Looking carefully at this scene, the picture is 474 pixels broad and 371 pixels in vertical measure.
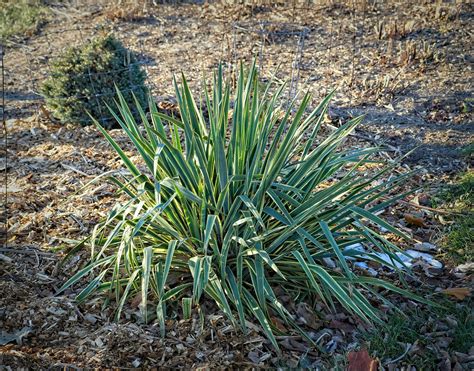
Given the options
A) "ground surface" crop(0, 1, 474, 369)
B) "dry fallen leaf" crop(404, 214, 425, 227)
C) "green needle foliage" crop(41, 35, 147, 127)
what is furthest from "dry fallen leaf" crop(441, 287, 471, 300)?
"green needle foliage" crop(41, 35, 147, 127)

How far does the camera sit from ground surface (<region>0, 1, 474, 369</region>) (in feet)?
9.64

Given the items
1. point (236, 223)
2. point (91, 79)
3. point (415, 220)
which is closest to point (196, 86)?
point (91, 79)

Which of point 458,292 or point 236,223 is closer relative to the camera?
point 236,223

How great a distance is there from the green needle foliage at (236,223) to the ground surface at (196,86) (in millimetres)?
170

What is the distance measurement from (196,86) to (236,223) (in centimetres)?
415

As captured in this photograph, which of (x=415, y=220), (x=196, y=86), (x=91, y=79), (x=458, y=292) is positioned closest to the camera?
(x=458, y=292)

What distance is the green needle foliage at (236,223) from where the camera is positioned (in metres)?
2.96

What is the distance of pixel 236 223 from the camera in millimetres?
2859

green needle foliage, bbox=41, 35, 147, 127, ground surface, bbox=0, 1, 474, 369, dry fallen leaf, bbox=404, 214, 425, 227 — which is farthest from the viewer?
green needle foliage, bbox=41, 35, 147, 127

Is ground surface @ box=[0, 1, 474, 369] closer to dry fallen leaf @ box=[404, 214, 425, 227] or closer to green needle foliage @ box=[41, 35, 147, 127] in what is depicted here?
dry fallen leaf @ box=[404, 214, 425, 227]

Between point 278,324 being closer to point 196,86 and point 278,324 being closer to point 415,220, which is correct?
point 415,220

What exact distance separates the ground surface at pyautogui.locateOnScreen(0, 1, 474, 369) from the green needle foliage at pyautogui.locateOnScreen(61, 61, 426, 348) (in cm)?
17

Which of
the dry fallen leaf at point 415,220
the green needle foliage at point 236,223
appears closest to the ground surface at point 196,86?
the dry fallen leaf at point 415,220

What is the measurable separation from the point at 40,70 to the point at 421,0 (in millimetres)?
5652
